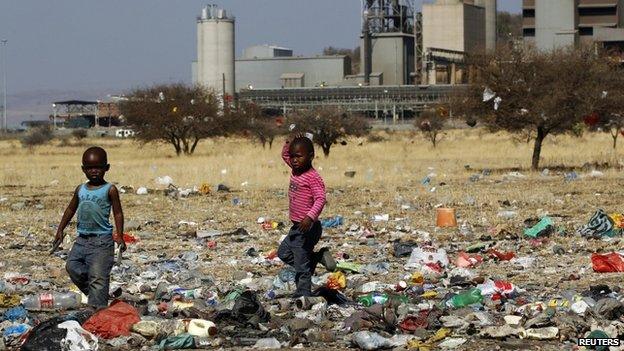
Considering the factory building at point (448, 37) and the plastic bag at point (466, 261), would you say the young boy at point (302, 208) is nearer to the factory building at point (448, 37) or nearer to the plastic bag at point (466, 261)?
the plastic bag at point (466, 261)

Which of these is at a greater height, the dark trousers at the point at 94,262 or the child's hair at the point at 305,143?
the child's hair at the point at 305,143

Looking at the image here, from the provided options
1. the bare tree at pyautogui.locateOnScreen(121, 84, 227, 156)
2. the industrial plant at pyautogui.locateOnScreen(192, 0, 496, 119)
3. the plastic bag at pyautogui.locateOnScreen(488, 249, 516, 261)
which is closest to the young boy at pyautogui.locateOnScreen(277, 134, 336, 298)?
the plastic bag at pyautogui.locateOnScreen(488, 249, 516, 261)

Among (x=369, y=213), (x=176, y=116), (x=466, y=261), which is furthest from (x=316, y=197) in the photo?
(x=176, y=116)

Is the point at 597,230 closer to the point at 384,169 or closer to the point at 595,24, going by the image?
the point at 384,169

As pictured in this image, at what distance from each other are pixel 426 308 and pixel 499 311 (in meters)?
0.54

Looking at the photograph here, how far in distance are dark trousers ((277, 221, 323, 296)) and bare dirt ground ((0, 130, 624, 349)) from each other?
1171 millimetres

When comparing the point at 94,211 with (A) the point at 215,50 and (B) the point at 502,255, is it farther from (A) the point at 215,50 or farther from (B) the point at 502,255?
(A) the point at 215,50

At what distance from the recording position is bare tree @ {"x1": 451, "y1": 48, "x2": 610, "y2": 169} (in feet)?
109

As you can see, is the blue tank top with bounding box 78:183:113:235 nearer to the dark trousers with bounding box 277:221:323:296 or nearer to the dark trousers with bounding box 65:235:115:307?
the dark trousers with bounding box 65:235:115:307

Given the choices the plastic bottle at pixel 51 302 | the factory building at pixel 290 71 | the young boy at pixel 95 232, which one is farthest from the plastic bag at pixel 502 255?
the factory building at pixel 290 71

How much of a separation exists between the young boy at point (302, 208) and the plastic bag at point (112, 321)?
1642 mm

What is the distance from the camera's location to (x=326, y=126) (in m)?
51.8

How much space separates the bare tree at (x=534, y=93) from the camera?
109 ft

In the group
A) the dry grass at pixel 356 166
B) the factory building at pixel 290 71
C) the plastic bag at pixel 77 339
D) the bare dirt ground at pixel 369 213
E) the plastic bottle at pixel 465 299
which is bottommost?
the dry grass at pixel 356 166
